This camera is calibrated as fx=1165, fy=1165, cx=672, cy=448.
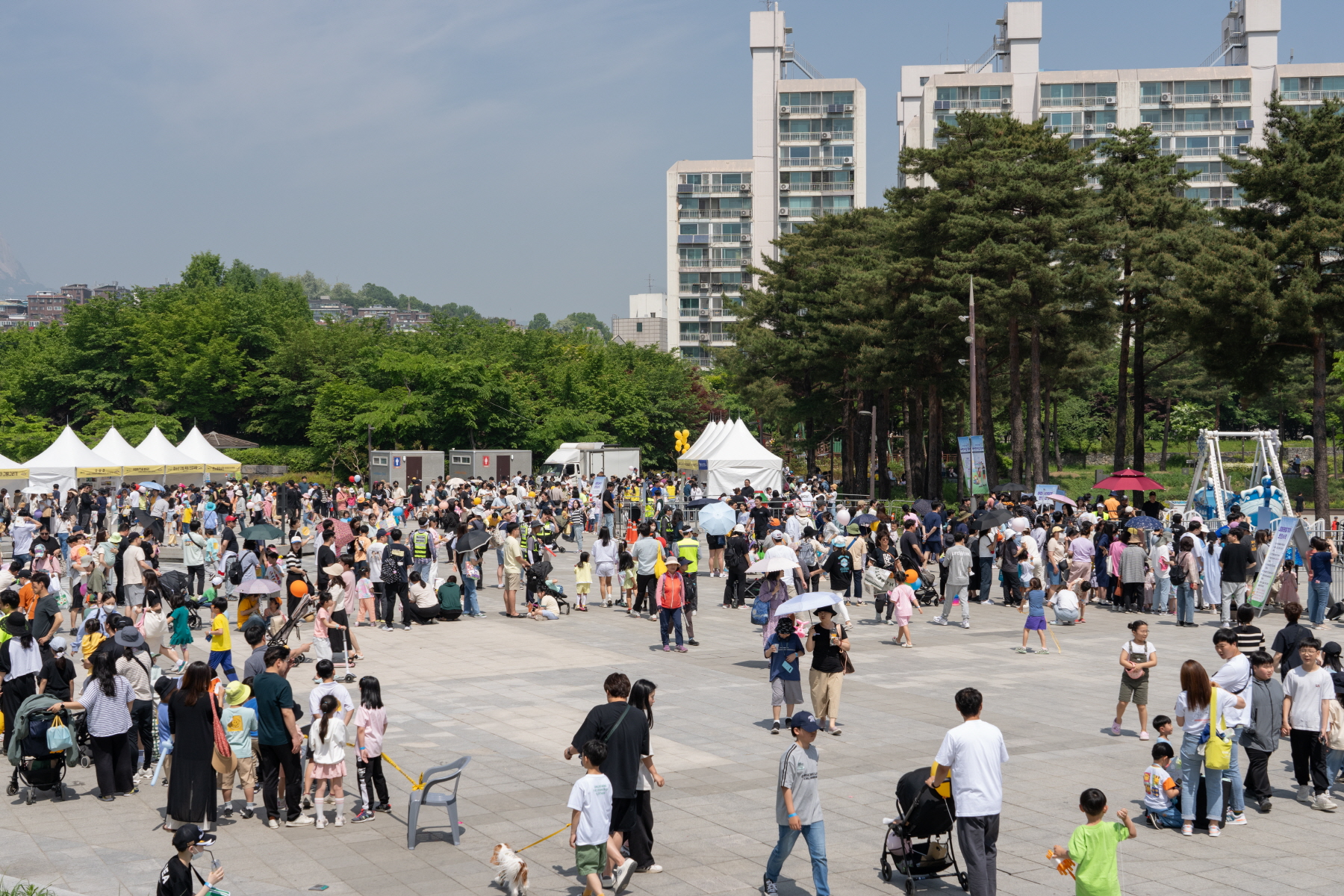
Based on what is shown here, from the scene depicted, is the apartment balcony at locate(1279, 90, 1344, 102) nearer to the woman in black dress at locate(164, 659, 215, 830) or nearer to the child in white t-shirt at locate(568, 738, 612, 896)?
the child in white t-shirt at locate(568, 738, 612, 896)

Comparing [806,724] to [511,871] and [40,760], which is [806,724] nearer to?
[511,871]

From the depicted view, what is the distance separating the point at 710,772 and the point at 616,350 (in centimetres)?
7198

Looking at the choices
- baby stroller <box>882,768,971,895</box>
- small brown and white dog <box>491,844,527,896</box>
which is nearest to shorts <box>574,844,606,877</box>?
A: small brown and white dog <box>491,844,527,896</box>

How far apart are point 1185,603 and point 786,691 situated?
10.3 m

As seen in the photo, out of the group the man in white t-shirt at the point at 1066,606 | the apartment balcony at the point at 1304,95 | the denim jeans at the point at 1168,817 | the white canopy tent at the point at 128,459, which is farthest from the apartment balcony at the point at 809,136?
the denim jeans at the point at 1168,817

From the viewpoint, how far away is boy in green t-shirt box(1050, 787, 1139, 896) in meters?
6.63

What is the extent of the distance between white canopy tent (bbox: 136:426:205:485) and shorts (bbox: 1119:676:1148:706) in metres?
40.7

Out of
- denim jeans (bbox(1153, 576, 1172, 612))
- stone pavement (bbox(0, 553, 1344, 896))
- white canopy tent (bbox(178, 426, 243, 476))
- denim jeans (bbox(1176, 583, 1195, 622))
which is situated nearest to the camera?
stone pavement (bbox(0, 553, 1344, 896))

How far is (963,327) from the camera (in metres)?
42.1

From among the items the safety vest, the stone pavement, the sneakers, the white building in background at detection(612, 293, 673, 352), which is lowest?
the stone pavement

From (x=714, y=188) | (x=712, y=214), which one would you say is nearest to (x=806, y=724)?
(x=714, y=188)

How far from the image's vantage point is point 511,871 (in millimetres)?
7672

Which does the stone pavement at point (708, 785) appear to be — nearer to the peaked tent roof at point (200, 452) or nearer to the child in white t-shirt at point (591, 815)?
the child in white t-shirt at point (591, 815)

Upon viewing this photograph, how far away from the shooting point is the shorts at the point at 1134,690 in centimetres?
1191
